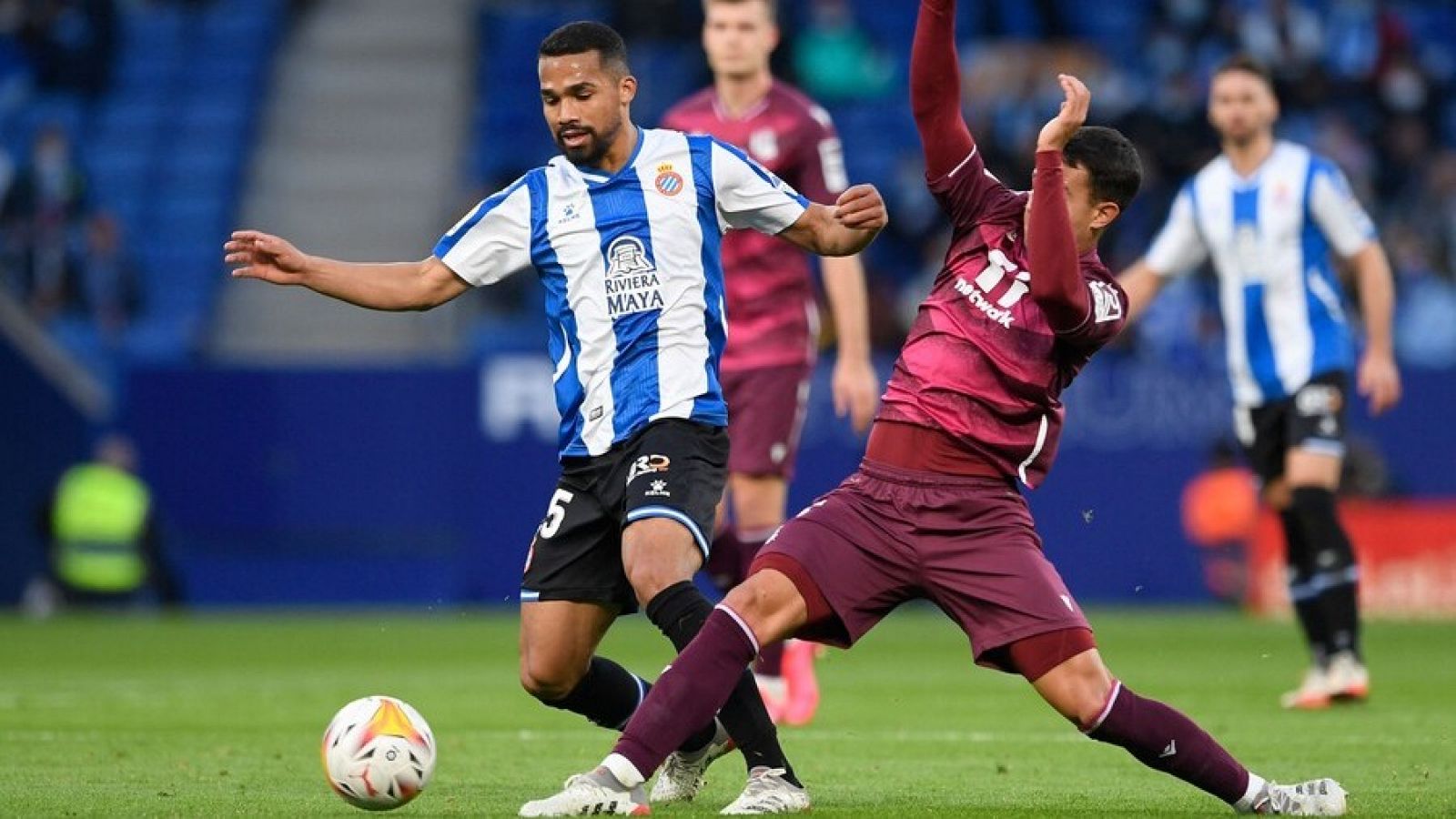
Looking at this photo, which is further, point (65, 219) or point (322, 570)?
point (65, 219)

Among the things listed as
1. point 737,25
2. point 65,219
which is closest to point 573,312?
point 737,25

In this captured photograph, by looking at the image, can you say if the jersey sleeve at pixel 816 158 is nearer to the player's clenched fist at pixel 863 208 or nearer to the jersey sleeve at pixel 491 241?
the jersey sleeve at pixel 491 241

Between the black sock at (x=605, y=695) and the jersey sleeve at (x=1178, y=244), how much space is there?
14.3 ft

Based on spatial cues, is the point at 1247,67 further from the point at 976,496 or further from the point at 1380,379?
the point at 976,496

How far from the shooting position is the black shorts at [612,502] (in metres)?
6.05

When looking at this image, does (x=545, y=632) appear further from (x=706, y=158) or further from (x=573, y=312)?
(x=706, y=158)

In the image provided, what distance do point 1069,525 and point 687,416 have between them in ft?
38.7

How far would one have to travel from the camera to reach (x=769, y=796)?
18.6 feet

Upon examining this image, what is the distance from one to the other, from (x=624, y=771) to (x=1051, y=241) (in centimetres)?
158

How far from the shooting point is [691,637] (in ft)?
19.3

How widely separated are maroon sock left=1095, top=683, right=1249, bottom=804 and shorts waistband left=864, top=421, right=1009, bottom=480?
25.2 inches

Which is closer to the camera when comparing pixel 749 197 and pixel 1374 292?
pixel 749 197

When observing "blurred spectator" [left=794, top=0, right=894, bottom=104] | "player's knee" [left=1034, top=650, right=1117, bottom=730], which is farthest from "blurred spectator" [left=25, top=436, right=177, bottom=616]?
"player's knee" [left=1034, top=650, right=1117, bottom=730]

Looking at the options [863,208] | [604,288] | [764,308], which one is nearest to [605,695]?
[604,288]
